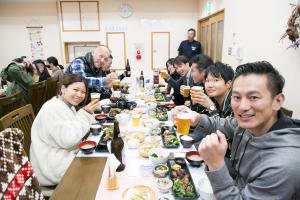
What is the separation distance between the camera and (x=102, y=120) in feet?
7.02

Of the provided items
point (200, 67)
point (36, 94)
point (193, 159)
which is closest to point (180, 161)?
point (193, 159)

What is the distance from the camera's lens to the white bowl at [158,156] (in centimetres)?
131

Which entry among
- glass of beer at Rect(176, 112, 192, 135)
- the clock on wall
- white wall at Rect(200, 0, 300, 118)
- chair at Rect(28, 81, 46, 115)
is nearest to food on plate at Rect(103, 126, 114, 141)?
glass of beer at Rect(176, 112, 192, 135)

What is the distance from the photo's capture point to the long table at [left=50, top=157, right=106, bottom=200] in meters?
1.09

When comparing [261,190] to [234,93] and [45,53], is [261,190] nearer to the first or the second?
[234,93]

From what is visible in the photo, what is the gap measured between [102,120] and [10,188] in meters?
1.20

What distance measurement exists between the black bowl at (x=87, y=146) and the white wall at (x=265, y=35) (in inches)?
76.8

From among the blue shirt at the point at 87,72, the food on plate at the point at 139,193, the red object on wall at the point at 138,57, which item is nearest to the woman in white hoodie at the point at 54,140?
the food on plate at the point at 139,193

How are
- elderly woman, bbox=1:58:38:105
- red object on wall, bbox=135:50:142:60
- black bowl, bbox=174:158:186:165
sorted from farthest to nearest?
red object on wall, bbox=135:50:142:60 < elderly woman, bbox=1:58:38:105 < black bowl, bbox=174:158:186:165

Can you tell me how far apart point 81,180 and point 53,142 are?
541 millimetres

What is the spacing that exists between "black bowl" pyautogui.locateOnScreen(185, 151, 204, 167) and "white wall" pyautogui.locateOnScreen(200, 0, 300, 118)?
4.84 ft

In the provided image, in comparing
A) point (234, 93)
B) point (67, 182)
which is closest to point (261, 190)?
point (234, 93)

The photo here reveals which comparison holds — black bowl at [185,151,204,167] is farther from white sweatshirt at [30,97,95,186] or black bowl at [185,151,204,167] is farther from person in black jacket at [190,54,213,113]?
person in black jacket at [190,54,213,113]

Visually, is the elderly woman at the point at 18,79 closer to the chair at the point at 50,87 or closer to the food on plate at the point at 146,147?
the chair at the point at 50,87
